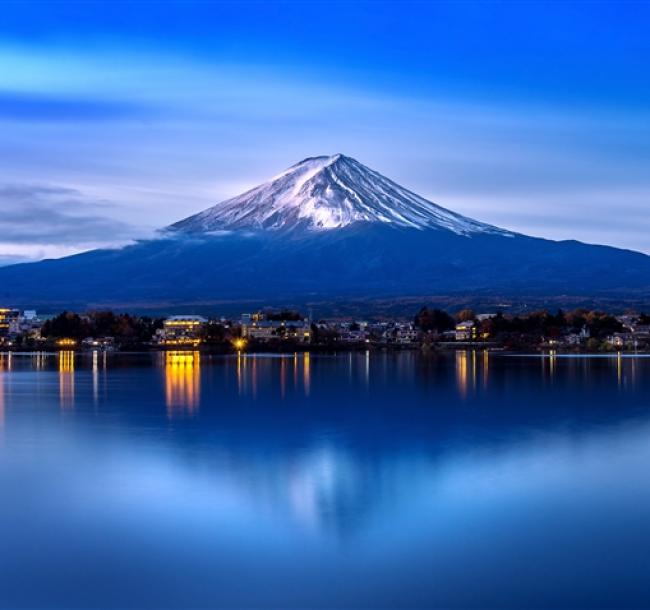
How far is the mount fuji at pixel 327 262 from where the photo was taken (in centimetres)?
9738

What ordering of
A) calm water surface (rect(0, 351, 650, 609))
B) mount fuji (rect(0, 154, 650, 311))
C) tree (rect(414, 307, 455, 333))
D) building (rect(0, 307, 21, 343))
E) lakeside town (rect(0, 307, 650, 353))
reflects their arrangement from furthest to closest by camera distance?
mount fuji (rect(0, 154, 650, 311)) < building (rect(0, 307, 21, 343)) < tree (rect(414, 307, 455, 333)) < lakeside town (rect(0, 307, 650, 353)) < calm water surface (rect(0, 351, 650, 609))

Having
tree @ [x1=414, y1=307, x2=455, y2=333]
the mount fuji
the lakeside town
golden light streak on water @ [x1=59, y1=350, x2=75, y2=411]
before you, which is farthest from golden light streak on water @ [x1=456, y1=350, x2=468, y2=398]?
the mount fuji

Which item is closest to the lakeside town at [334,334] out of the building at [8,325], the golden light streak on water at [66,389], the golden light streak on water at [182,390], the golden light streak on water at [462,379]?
the building at [8,325]

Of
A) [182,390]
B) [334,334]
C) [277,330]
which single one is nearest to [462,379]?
[182,390]

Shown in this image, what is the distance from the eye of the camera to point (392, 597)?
6422mm

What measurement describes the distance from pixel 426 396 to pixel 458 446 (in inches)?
329

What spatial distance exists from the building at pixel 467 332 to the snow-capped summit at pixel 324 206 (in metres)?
48.9

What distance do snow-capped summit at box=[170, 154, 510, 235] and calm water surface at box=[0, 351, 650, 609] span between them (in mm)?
96547

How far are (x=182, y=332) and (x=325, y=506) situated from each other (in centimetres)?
5865

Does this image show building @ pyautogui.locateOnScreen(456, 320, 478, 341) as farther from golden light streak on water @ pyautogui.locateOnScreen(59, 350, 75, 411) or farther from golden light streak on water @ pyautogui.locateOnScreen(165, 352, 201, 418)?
golden light streak on water @ pyautogui.locateOnScreen(59, 350, 75, 411)

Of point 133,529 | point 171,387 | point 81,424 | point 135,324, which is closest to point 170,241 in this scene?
point 135,324

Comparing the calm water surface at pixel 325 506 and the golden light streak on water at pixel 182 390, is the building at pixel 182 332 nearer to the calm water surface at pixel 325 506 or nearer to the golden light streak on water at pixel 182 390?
the golden light streak on water at pixel 182 390

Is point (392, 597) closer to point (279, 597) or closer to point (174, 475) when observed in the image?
point (279, 597)

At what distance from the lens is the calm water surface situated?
666 cm
